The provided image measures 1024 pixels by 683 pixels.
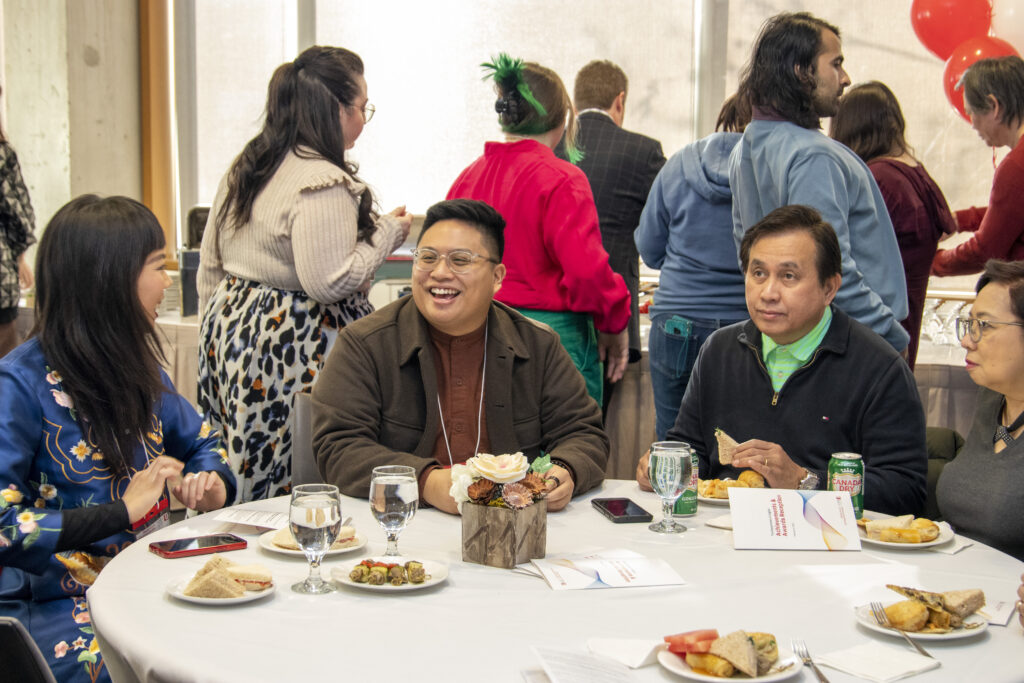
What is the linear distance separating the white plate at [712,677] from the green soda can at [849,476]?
2.16 ft

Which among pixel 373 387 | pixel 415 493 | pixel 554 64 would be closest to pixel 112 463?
pixel 373 387

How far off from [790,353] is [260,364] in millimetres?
1382

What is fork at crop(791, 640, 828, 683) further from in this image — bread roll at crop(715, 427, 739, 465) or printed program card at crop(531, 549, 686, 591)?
bread roll at crop(715, 427, 739, 465)

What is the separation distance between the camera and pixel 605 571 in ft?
4.79

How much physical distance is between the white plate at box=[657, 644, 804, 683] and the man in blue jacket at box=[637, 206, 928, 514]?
2.75ft

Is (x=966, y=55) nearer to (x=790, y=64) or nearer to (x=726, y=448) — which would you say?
(x=790, y=64)

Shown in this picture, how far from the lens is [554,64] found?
218 inches

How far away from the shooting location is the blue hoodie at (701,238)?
9.73ft

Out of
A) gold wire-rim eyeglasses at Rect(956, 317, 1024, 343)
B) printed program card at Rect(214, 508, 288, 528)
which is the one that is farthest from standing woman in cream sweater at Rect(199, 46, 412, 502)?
gold wire-rim eyeglasses at Rect(956, 317, 1024, 343)

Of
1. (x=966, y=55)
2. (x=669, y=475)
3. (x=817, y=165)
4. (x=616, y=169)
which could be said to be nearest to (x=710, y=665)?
(x=669, y=475)

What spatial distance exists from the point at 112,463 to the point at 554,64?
4.23 meters

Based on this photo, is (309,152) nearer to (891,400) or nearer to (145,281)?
(145,281)

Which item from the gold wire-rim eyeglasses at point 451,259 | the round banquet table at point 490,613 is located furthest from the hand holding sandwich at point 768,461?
the gold wire-rim eyeglasses at point 451,259

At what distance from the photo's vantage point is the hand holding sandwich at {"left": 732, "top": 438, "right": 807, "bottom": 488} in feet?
6.10
